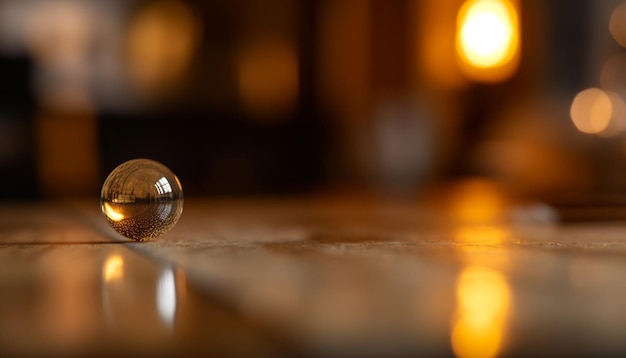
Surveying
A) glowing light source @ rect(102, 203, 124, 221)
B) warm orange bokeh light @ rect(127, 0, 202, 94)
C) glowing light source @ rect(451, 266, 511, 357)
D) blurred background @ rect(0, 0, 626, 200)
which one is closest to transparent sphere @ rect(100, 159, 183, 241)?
glowing light source @ rect(102, 203, 124, 221)

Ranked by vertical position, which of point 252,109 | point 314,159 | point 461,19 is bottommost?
point 314,159

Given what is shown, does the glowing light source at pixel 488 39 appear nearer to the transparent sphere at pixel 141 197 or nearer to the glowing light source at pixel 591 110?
the glowing light source at pixel 591 110

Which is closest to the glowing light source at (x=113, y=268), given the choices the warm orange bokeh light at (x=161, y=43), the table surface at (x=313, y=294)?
the table surface at (x=313, y=294)

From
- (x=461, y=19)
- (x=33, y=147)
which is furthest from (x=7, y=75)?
(x=461, y=19)

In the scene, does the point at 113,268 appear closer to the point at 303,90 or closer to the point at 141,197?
the point at 141,197

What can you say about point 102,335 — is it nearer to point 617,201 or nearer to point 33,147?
point 617,201

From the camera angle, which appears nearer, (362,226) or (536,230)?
(536,230)

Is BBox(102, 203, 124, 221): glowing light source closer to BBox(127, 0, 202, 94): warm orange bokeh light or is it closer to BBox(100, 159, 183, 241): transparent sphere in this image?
BBox(100, 159, 183, 241): transparent sphere
